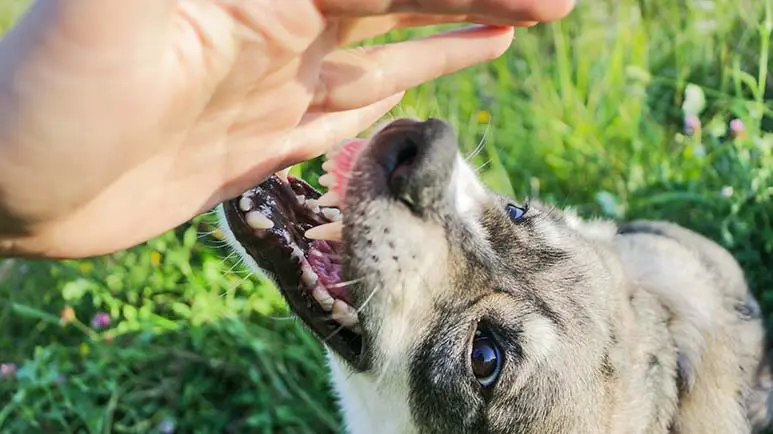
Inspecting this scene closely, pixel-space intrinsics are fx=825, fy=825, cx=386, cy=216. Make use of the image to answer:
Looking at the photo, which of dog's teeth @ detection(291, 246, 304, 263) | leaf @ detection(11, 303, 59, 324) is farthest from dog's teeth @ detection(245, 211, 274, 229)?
leaf @ detection(11, 303, 59, 324)

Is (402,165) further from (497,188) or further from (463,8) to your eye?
(497,188)

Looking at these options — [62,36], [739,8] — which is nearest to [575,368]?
[62,36]

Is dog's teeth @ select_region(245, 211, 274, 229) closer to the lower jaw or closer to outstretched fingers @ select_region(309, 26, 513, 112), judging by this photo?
the lower jaw

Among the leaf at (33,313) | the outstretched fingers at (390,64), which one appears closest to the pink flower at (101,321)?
the leaf at (33,313)

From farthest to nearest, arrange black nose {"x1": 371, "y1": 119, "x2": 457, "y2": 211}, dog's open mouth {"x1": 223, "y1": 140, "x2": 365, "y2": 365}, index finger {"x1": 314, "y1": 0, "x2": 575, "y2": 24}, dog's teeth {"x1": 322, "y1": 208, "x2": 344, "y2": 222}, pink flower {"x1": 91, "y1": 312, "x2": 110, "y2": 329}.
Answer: pink flower {"x1": 91, "y1": 312, "x2": 110, "y2": 329}, dog's teeth {"x1": 322, "y1": 208, "x2": 344, "y2": 222}, dog's open mouth {"x1": 223, "y1": 140, "x2": 365, "y2": 365}, black nose {"x1": 371, "y1": 119, "x2": 457, "y2": 211}, index finger {"x1": 314, "y1": 0, "x2": 575, "y2": 24}

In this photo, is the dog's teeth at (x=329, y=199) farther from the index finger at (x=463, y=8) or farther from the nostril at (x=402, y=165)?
the index finger at (x=463, y=8)

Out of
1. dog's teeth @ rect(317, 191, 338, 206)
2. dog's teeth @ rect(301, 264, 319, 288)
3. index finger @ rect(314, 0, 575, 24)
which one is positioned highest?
index finger @ rect(314, 0, 575, 24)

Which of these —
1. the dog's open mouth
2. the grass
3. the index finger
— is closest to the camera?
the index finger
